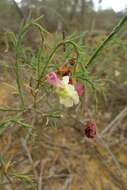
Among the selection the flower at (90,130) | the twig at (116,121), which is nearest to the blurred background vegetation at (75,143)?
the twig at (116,121)

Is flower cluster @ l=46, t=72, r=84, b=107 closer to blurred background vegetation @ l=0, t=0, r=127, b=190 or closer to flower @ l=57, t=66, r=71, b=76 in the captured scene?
flower @ l=57, t=66, r=71, b=76

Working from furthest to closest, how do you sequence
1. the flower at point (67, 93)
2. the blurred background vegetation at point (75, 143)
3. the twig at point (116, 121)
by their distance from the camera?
1. the twig at point (116, 121)
2. the blurred background vegetation at point (75, 143)
3. the flower at point (67, 93)

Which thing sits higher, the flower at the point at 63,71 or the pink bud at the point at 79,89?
the flower at the point at 63,71

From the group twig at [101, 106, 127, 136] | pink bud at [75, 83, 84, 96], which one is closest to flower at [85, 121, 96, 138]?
pink bud at [75, 83, 84, 96]

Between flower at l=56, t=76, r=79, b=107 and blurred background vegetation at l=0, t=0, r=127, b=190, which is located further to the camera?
blurred background vegetation at l=0, t=0, r=127, b=190

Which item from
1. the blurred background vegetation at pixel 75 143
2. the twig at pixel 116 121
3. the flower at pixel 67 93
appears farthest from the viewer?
the twig at pixel 116 121

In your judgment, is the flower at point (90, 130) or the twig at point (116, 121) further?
the twig at point (116, 121)

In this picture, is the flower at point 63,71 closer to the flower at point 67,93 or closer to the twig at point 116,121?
the flower at point 67,93

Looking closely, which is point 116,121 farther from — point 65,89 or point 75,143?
point 65,89
